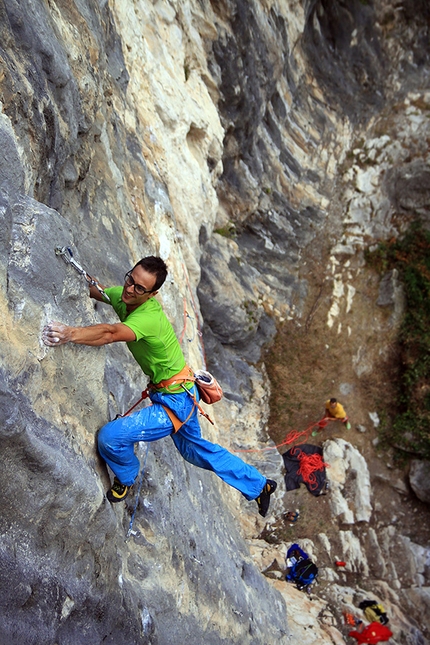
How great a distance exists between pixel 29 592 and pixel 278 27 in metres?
14.6

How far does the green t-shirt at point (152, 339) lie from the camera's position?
421 cm

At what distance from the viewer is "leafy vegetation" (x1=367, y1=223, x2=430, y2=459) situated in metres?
13.9

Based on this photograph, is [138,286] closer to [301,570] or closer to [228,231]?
[301,570]

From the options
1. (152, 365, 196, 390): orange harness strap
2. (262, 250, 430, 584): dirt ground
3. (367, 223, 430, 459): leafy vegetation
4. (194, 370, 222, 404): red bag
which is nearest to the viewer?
(152, 365, 196, 390): orange harness strap

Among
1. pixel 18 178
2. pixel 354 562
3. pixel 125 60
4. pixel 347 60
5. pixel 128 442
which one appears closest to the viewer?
pixel 18 178

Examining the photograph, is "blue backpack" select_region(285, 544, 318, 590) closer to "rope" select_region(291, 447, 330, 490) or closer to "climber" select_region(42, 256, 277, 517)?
"rope" select_region(291, 447, 330, 490)

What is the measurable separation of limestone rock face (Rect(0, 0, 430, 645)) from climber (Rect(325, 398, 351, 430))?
0.85m

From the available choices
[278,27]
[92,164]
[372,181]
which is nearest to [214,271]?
[92,164]

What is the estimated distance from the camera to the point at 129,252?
7145 millimetres

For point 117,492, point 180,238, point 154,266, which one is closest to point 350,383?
point 180,238

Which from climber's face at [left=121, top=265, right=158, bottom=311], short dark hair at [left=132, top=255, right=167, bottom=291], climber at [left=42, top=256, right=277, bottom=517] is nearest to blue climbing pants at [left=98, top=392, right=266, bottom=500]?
climber at [left=42, top=256, right=277, bottom=517]

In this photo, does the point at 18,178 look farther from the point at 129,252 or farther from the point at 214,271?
the point at 214,271

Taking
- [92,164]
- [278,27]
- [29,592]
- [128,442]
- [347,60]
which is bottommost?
[29,592]

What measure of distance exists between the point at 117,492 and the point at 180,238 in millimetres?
6674
